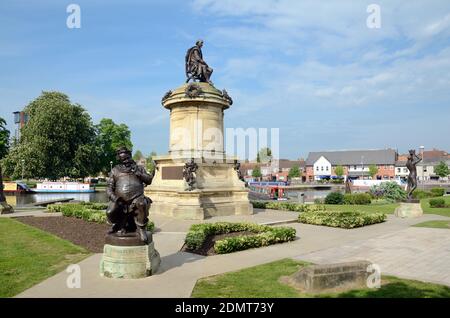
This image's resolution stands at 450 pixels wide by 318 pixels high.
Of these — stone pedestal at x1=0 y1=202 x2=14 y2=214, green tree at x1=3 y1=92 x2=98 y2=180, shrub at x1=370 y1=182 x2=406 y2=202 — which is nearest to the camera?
stone pedestal at x1=0 y1=202 x2=14 y2=214

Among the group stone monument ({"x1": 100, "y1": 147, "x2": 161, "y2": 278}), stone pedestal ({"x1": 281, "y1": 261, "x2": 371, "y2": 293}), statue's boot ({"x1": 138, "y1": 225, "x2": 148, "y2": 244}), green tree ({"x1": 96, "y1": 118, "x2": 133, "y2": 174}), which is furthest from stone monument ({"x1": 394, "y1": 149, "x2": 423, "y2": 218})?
green tree ({"x1": 96, "y1": 118, "x2": 133, "y2": 174})

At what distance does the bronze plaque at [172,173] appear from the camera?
19.1 m

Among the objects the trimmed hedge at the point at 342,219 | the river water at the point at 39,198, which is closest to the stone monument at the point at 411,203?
the trimmed hedge at the point at 342,219

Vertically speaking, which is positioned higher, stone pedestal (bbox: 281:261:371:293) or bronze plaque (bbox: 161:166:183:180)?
bronze plaque (bbox: 161:166:183:180)

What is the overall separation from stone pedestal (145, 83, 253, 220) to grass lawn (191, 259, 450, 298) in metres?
10.6

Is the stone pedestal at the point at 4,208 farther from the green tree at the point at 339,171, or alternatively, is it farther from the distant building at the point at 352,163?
the green tree at the point at 339,171

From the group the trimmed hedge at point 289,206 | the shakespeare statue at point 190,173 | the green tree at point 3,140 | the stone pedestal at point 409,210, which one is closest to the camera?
the shakespeare statue at point 190,173

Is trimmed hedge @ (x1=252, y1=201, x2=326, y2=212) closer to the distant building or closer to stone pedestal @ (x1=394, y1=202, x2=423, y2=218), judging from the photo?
stone pedestal @ (x1=394, y1=202, x2=423, y2=218)

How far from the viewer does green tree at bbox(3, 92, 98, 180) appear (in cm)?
5016

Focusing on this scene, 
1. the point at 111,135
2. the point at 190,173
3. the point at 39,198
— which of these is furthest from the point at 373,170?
the point at 190,173

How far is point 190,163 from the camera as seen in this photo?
59.7 feet

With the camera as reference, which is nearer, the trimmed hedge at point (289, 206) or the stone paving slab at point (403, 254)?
the stone paving slab at point (403, 254)

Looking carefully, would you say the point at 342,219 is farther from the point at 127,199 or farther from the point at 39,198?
the point at 39,198

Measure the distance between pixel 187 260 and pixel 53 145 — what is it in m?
48.6
